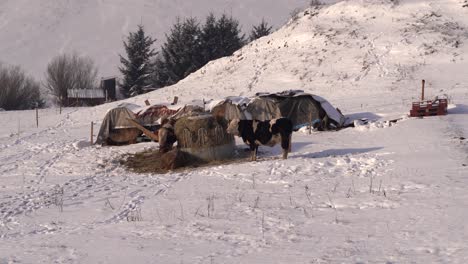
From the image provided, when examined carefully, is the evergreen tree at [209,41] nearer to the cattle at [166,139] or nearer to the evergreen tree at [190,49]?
the evergreen tree at [190,49]

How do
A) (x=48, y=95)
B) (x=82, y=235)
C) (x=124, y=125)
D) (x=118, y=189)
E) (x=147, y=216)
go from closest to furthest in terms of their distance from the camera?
(x=82, y=235) → (x=147, y=216) → (x=118, y=189) → (x=124, y=125) → (x=48, y=95)

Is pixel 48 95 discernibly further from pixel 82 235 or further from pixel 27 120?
pixel 82 235

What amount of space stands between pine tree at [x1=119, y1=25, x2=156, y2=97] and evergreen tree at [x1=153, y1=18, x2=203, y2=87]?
3.61 meters

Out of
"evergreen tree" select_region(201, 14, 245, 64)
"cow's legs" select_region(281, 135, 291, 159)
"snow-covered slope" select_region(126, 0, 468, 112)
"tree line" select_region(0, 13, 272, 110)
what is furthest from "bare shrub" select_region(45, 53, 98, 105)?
"cow's legs" select_region(281, 135, 291, 159)

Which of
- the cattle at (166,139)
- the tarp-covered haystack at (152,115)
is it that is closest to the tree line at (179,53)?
the tarp-covered haystack at (152,115)

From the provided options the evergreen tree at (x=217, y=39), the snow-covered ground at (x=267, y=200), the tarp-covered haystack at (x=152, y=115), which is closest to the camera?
the snow-covered ground at (x=267, y=200)

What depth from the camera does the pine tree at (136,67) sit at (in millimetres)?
55859

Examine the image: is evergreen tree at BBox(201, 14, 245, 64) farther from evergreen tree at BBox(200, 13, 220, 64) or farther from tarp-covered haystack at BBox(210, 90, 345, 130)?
tarp-covered haystack at BBox(210, 90, 345, 130)

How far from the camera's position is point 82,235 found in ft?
24.6

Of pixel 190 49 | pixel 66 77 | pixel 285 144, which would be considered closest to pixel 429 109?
pixel 285 144

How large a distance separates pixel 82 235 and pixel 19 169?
889 cm

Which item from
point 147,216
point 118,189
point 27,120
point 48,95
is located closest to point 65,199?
point 118,189

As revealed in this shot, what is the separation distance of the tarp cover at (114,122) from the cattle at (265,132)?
7.22m

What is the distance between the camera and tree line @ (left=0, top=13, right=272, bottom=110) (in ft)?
171
